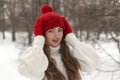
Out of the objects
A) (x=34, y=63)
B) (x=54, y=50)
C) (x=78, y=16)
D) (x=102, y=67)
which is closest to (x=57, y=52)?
(x=54, y=50)

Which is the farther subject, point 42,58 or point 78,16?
point 78,16

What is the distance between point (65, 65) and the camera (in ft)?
8.32

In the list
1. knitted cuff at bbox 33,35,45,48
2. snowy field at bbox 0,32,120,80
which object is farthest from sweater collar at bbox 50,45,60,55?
snowy field at bbox 0,32,120,80

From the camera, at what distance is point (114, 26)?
793cm

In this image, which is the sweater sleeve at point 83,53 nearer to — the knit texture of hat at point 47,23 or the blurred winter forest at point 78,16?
the knit texture of hat at point 47,23

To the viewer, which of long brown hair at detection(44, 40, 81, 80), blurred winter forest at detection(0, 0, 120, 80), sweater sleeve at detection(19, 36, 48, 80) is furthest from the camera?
blurred winter forest at detection(0, 0, 120, 80)

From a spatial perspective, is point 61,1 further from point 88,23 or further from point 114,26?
point 114,26

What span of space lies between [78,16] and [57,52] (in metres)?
7.88

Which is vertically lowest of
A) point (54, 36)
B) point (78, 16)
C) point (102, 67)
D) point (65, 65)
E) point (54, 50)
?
point (102, 67)

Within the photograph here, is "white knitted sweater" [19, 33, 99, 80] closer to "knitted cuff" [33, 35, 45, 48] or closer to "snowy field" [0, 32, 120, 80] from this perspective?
"knitted cuff" [33, 35, 45, 48]

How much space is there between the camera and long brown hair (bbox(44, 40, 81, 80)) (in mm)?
2455

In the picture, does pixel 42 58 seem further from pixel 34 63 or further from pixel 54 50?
pixel 54 50

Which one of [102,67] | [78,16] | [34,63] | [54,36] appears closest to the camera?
[34,63]

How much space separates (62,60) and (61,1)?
65.9 ft
